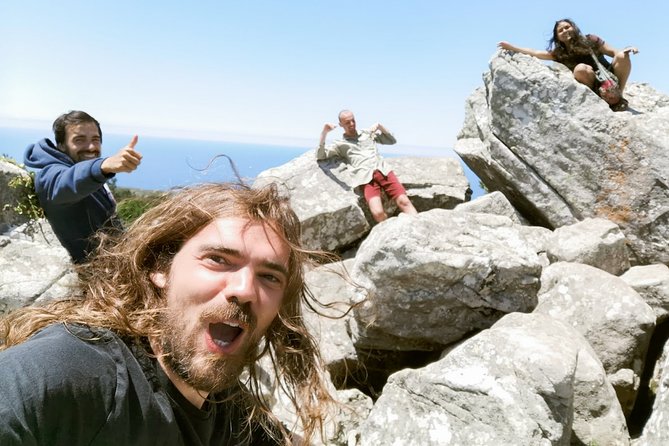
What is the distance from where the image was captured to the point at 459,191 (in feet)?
41.4

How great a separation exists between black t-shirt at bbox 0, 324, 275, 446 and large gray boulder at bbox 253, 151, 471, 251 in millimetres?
7246

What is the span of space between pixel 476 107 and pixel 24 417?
40.2 feet

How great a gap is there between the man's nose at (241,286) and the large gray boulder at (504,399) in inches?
132

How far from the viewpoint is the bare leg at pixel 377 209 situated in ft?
37.1

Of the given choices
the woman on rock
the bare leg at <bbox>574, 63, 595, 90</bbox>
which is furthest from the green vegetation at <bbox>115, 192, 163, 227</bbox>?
the bare leg at <bbox>574, 63, 595, 90</bbox>

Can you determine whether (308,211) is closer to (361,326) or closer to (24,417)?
(361,326)

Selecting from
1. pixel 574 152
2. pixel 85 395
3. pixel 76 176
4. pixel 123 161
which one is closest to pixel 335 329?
pixel 123 161

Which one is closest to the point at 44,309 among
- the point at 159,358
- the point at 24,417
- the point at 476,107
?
the point at 159,358

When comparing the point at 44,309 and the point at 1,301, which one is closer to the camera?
the point at 44,309

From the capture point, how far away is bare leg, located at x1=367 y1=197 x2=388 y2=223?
11.3 meters

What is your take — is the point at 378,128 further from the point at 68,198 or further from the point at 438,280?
the point at 68,198

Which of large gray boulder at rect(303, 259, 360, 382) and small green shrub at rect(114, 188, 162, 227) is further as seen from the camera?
large gray boulder at rect(303, 259, 360, 382)

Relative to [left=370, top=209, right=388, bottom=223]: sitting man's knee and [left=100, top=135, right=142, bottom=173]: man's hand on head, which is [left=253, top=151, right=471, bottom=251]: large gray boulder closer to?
[left=370, top=209, right=388, bottom=223]: sitting man's knee

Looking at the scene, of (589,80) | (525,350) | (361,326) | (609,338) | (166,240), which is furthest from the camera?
(589,80)
